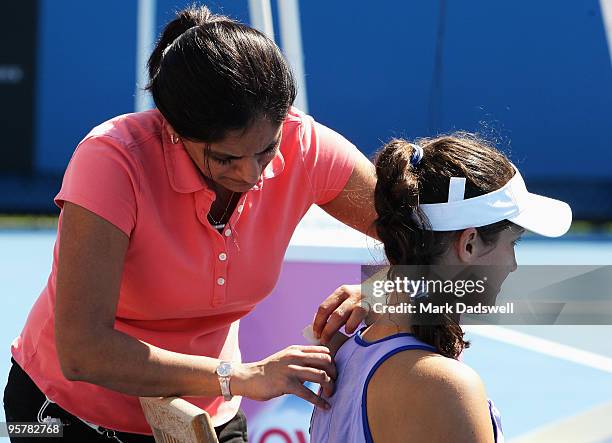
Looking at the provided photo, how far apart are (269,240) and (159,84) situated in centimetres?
37

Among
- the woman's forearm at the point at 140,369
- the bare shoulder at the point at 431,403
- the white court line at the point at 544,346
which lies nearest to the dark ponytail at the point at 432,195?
the bare shoulder at the point at 431,403

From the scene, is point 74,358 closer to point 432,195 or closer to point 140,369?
point 140,369

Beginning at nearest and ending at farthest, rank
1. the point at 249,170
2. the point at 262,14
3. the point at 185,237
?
the point at 249,170
the point at 185,237
the point at 262,14

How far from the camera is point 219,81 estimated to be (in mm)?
1683

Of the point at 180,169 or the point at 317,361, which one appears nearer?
the point at 317,361

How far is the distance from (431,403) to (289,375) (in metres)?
0.27

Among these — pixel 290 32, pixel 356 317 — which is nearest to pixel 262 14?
pixel 290 32

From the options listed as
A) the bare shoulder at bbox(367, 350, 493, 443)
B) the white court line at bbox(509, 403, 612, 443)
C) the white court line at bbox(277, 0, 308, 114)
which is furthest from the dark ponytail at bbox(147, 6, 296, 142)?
the white court line at bbox(277, 0, 308, 114)

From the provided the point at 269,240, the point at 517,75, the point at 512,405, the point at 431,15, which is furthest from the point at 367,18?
the point at 269,240

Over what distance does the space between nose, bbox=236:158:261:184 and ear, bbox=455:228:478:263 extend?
0.35 metres

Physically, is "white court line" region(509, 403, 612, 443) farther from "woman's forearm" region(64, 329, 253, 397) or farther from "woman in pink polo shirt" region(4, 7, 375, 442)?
"woman's forearm" region(64, 329, 253, 397)

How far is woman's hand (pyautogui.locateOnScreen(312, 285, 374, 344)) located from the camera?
1841 millimetres

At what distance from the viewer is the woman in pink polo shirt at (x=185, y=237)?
5.54 feet

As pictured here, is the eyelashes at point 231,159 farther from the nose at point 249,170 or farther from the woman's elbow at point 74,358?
the woman's elbow at point 74,358
